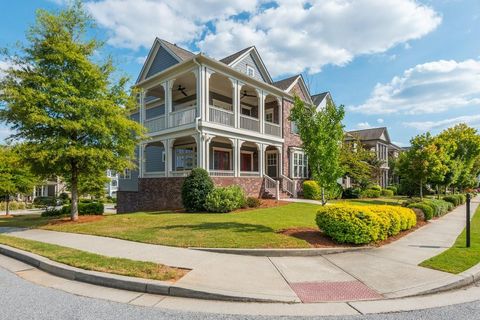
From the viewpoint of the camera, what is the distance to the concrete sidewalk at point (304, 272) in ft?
15.4

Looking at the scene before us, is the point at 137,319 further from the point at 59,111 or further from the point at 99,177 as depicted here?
the point at 99,177

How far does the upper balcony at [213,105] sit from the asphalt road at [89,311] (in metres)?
12.4

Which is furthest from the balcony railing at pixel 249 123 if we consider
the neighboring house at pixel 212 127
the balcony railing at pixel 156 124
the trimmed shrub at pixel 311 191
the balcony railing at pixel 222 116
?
the trimmed shrub at pixel 311 191

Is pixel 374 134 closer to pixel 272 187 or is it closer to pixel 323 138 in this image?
pixel 272 187

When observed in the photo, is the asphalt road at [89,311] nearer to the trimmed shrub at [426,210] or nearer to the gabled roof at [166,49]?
the trimmed shrub at [426,210]

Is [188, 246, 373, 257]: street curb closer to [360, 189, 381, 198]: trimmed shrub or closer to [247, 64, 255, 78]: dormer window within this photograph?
[247, 64, 255, 78]: dormer window

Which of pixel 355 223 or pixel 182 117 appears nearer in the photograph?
pixel 355 223

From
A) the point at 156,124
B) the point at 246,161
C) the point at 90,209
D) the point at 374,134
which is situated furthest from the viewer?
the point at 374,134

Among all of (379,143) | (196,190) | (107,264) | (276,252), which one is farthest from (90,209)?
(379,143)

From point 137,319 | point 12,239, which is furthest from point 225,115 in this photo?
point 137,319

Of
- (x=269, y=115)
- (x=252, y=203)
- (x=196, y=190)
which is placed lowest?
(x=252, y=203)

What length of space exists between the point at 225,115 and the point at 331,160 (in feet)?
31.1

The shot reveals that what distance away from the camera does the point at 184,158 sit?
71.8ft

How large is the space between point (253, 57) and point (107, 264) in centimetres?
1841
